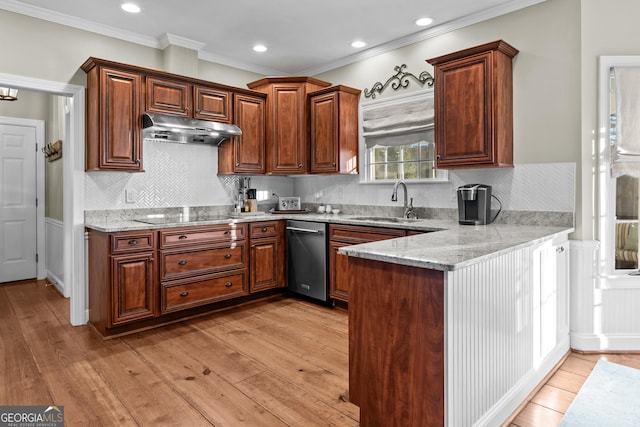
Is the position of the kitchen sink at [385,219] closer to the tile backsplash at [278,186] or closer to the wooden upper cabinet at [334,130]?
the tile backsplash at [278,186]

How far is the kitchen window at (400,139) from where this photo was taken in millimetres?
4031

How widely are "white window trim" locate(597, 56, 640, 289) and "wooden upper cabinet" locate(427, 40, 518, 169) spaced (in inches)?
24.7

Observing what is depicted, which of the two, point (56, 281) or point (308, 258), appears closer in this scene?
point (308, 258)

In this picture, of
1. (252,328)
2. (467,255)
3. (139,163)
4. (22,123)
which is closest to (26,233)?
(22,123)

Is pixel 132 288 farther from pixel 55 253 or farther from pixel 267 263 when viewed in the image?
pixel 55 253

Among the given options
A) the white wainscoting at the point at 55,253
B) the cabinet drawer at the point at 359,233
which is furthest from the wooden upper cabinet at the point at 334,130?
the white wainscoting at the point at 55,253

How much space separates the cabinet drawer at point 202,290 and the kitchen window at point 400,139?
1.87 meters

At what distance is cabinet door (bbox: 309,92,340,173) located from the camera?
14.8 feet

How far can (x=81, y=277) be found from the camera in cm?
371

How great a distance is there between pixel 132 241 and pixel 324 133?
7.68 ft

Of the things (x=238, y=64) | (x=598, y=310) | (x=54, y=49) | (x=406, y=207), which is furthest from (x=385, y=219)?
(x=54, y=49)

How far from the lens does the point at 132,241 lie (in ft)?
11.1

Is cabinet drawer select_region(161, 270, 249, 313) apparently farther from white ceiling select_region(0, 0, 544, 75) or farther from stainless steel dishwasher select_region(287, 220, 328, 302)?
white ceiling select_region(0, 0, 544, 75)

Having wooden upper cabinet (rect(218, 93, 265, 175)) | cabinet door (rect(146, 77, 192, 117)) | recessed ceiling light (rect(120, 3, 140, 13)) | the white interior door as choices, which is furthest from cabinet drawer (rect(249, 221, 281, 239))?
the white interior door
